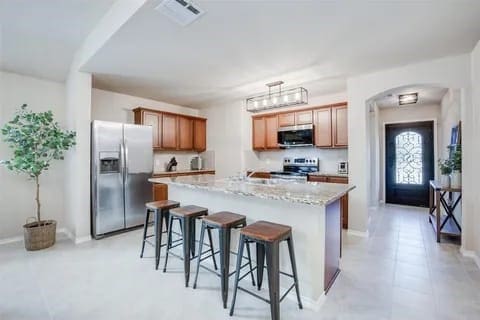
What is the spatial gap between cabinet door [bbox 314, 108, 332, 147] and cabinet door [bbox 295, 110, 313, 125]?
0.41ft

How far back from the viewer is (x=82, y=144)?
3449 millimetres

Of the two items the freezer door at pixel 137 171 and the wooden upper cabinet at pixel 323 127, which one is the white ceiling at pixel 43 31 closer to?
the freezer door at pixel 137 171

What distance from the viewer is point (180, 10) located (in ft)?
6.59

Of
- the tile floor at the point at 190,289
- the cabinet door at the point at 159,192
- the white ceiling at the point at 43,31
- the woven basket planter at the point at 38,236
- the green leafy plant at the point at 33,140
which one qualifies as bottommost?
the tile floor at the point at 190,289

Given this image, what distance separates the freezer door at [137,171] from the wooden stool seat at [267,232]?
2.70 metres

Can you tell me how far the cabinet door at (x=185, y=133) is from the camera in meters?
5.30

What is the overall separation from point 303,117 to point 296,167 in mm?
1075

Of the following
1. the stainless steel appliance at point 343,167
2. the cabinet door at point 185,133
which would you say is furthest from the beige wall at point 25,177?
the stainless steel appliance at point 343,167

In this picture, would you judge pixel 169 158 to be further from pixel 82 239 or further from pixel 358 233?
pixel 358 233

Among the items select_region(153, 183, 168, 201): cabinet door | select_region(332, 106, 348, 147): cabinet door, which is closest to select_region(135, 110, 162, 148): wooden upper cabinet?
select_region(153, 183, 168, 201): cabinet door

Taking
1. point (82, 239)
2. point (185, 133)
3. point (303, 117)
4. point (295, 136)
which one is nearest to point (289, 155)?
point (295, 136)

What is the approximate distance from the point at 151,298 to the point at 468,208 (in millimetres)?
3698

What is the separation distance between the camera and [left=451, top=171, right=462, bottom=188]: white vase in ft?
10.4

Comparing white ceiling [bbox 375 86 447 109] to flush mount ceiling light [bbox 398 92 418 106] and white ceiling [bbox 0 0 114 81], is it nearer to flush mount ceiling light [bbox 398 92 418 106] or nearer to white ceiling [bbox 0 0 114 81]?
flush mount ceiling light [bbox 398 92 418 106]
